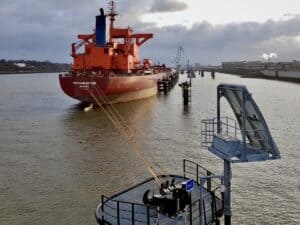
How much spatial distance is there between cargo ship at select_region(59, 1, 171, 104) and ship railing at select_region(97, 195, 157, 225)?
32.3 meters

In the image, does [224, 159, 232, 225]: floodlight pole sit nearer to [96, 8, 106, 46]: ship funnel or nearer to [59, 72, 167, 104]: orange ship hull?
[59, 72, 167, 104]: orange ship hull

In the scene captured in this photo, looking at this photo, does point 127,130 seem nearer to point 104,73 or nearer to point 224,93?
point 104,73

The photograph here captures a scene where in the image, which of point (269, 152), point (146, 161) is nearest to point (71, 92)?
point (146, 161)

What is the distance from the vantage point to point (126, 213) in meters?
10.4

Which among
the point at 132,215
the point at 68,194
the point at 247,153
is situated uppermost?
the point at 247,153

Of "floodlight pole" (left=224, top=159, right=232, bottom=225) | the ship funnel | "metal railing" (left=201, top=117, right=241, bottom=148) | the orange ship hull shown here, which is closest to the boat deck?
"floodlight pole" (left=224, top=159, right=232, bottom=225)

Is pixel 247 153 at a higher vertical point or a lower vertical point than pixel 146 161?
higher

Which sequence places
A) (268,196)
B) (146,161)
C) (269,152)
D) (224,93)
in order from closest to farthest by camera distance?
(269,152), (224,93), (268,196), (146,161)

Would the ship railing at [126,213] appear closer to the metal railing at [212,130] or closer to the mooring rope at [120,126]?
the mooring rope at [120,126]

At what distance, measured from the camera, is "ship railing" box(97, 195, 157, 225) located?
9844mm

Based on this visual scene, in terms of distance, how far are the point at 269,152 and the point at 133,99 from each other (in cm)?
4445

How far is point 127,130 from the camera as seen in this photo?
3183 centimetres

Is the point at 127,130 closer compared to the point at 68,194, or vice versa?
the point at 68,194

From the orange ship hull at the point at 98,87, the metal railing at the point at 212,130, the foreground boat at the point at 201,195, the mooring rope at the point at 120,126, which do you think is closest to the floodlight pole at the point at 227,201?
the foreground boat at the point at 201,195
